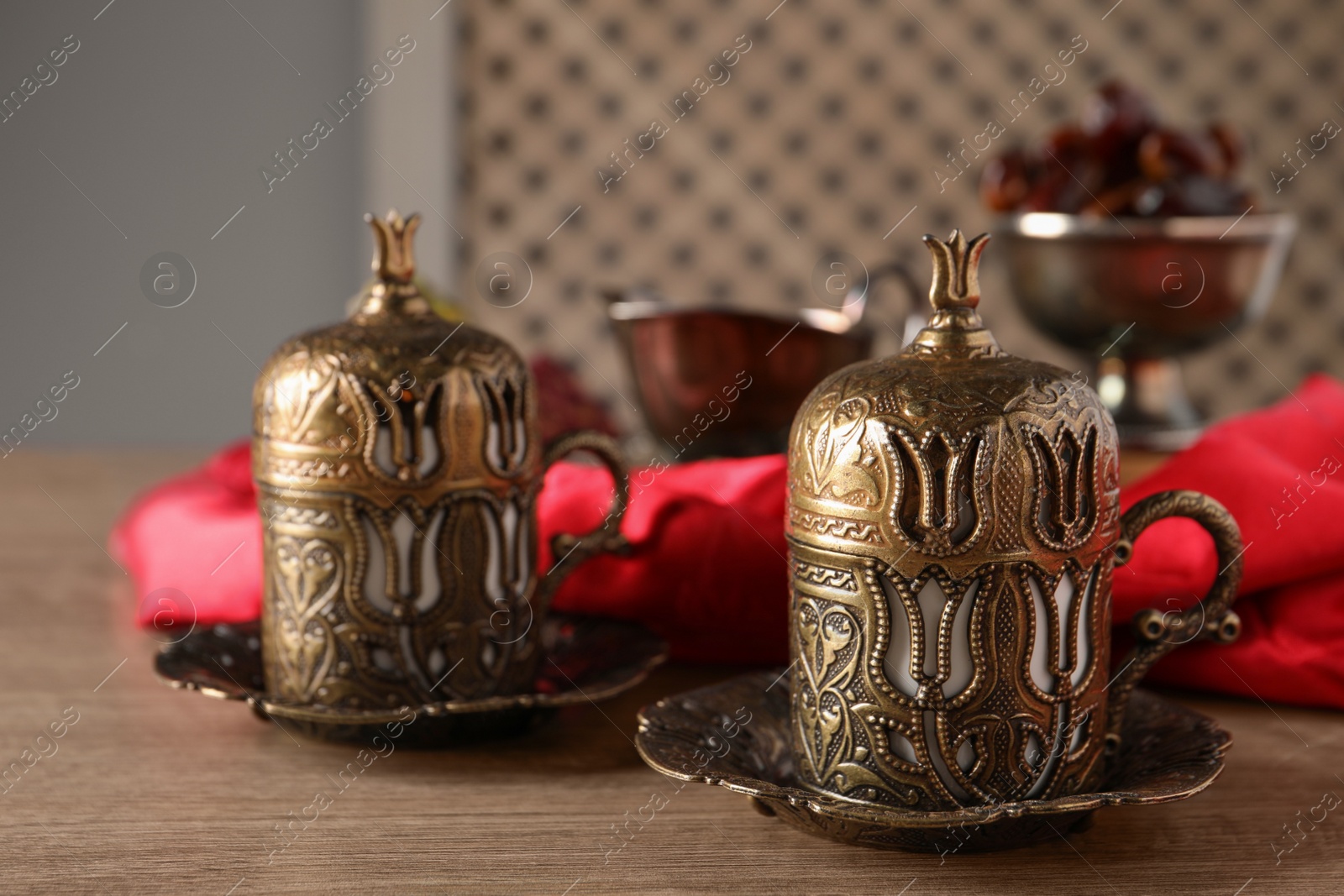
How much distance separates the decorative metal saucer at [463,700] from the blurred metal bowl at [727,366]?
0.55 feet

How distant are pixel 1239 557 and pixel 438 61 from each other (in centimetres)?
177

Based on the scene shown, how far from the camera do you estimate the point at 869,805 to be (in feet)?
1.28

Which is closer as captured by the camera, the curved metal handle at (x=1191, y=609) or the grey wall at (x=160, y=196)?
the curved metal handle at (x=1191, y=609)

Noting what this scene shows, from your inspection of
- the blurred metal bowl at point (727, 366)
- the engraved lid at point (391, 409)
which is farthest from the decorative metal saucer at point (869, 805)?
the blurred metal bowl at point (727, 366)

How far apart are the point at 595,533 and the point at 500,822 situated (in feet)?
0.47

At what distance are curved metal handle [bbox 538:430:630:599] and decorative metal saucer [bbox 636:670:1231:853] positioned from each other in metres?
0.09

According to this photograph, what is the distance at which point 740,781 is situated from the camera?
1.26ft

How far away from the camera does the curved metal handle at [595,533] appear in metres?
0.52

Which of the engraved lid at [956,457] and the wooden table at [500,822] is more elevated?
the engraved lid at [956,457]

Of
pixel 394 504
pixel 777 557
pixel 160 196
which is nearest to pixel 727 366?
pixel 777 557

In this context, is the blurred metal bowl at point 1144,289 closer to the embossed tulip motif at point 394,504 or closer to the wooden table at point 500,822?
the wooden table at point 500,822

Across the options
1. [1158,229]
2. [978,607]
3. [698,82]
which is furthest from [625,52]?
[978,607]

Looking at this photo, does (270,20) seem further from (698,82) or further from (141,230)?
(698,82)

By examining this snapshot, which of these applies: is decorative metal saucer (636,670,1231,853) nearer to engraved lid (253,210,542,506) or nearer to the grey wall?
engraved lid (253,210,542,506)
